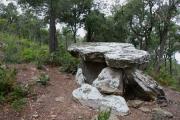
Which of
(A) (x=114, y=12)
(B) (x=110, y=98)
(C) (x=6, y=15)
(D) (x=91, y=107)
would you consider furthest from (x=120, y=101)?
(C) (x=6, y=15)

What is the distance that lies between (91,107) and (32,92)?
2005mm

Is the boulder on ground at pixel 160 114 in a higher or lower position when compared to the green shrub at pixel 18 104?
lower

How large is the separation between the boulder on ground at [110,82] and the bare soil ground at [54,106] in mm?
885

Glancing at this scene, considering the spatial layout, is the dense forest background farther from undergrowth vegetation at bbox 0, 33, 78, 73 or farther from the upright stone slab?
the upright stone slab

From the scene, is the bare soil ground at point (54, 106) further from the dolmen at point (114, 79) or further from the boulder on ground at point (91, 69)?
the boulder on ground at point (91, 69)

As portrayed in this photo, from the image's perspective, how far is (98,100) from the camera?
8430 mm

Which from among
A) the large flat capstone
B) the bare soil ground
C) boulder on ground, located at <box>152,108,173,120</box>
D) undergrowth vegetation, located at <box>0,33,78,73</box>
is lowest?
boulder on ground, located at <box>152,108,173,120</box>

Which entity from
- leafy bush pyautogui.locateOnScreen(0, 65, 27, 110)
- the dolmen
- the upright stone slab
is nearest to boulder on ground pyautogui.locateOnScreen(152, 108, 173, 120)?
the dolmen

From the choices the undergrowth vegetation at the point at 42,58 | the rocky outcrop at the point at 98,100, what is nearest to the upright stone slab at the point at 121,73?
the rocky outcrop at the point at 98,100

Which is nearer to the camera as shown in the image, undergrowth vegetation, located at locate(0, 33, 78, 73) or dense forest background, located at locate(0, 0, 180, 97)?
undergrowth vegetation, located at locate(0, 33, 78, 73)

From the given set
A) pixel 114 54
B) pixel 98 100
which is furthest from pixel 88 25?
pixel 98 100

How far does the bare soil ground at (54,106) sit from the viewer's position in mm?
7457

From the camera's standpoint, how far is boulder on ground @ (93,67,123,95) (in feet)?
29.4

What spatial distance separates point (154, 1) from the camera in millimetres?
20875
